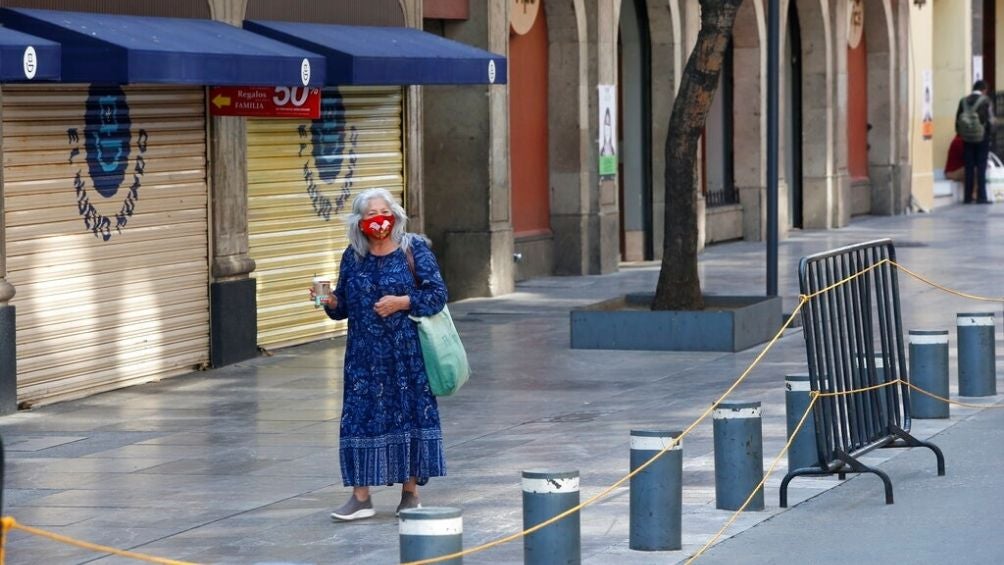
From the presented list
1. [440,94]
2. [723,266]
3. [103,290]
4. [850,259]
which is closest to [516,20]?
[440,94]

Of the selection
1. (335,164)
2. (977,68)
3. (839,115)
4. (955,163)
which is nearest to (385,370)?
(335,164)

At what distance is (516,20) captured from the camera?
70.6ft

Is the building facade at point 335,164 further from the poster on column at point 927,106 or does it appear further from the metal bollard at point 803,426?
the poster on column at point 927,106

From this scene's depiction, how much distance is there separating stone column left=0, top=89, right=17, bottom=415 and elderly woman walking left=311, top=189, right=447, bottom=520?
4.28 metres

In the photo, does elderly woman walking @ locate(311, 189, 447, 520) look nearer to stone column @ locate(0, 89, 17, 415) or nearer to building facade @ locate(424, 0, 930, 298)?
stone column @ locate(0, 89, 17, 415)

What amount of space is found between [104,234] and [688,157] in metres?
4.67

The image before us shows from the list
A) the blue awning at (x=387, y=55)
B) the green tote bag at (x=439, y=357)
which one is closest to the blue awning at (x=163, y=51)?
the blue awning at (x=387, y=55)

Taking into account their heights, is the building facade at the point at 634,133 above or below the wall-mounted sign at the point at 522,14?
below

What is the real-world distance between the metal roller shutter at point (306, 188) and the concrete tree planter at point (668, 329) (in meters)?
2.40

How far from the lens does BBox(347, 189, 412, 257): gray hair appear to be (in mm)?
8914

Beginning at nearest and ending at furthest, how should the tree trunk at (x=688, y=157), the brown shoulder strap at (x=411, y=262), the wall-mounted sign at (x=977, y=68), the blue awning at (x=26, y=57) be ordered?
the brown shoulder strap at (x=411, y=262) < the blue awning at (x=26, y=57) < the tree trunk at (x=688, y=157) < the wall-mounted sign at (x=977, y=68)

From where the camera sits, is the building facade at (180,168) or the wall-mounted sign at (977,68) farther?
the wall-mounted sign at (977,68)

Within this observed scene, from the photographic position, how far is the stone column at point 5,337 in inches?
497

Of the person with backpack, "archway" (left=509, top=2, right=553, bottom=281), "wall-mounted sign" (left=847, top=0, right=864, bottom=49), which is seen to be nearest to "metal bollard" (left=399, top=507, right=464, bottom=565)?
"archway" (left=509, top=2, right=553, bottom=281)
